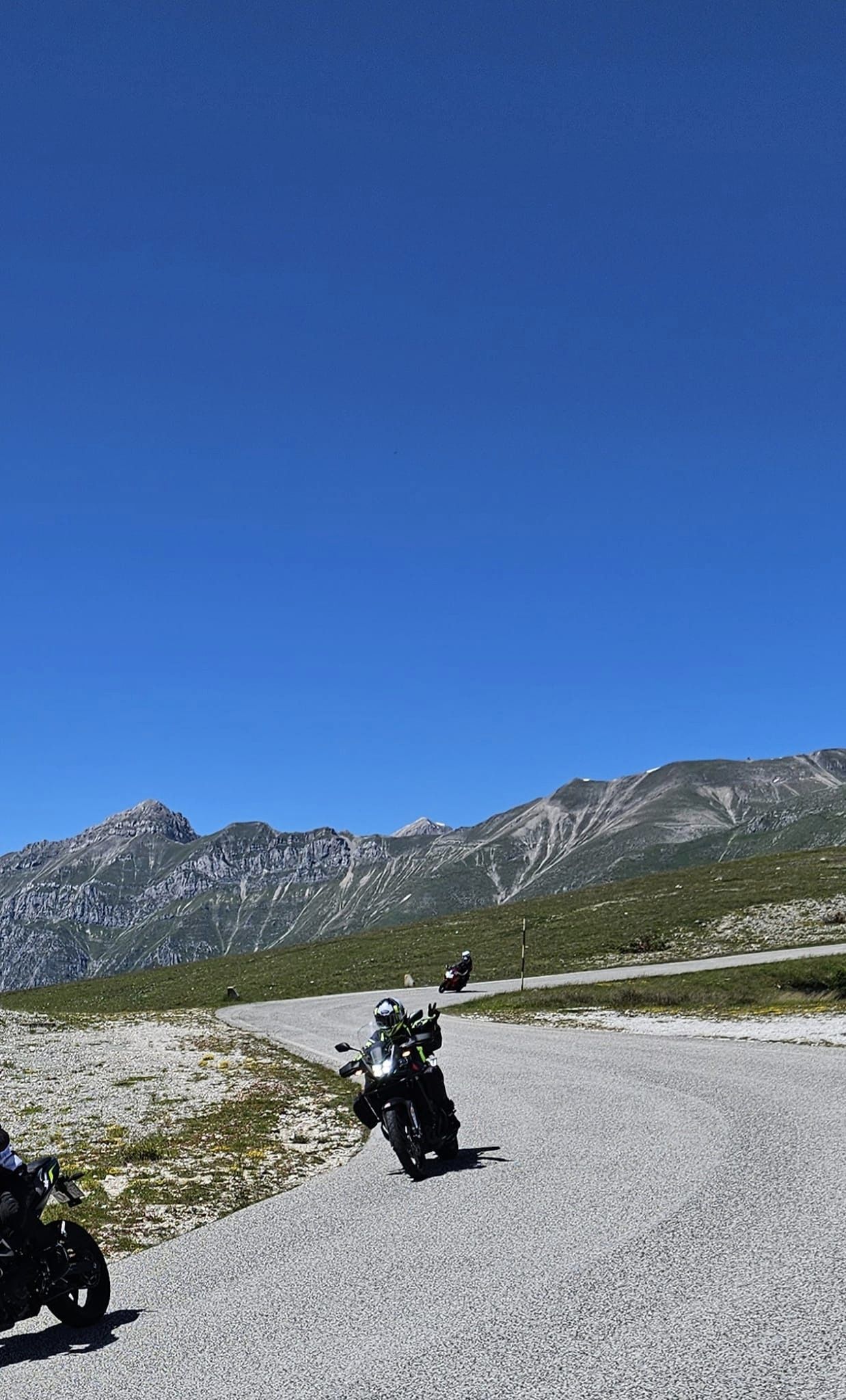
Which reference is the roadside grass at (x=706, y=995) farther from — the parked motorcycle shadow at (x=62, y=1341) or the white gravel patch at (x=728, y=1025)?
the parked motorcycle shadow at (x=62, y=1341)

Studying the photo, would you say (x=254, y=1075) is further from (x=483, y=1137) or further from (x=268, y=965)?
(x=268, y=965)

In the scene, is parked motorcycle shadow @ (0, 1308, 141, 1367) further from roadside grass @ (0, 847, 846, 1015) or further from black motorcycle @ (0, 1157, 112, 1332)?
roadside grass @ (0, 847, 846, 1015)

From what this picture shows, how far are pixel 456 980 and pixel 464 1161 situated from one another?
3649cm

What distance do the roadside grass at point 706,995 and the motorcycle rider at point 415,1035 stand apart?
17735mm

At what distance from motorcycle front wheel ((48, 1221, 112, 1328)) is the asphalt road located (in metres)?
0.18

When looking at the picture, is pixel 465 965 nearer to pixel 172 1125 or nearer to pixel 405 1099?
pixel 172 1125

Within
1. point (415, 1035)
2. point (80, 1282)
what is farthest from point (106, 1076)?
point (80, 1282)

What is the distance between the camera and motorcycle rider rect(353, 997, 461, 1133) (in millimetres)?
13875

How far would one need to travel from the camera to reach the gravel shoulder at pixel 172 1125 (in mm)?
12375

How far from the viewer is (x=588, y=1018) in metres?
32.9

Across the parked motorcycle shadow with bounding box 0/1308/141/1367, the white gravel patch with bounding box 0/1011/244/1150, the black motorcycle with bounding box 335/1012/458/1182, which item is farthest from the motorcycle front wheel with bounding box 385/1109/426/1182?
the white gravel patch with bounding box 0/1011/244/1150

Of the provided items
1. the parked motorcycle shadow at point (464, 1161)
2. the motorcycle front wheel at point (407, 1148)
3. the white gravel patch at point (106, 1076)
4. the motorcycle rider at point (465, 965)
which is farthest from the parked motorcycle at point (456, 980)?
the motorcycle front wheel at point (407, 1148)

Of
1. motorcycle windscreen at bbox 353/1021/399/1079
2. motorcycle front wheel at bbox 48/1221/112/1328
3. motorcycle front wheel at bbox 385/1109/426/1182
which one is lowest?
motorcycle front wheel at bbox 385/1109/426/1182

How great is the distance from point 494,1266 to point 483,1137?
21.7 ft
